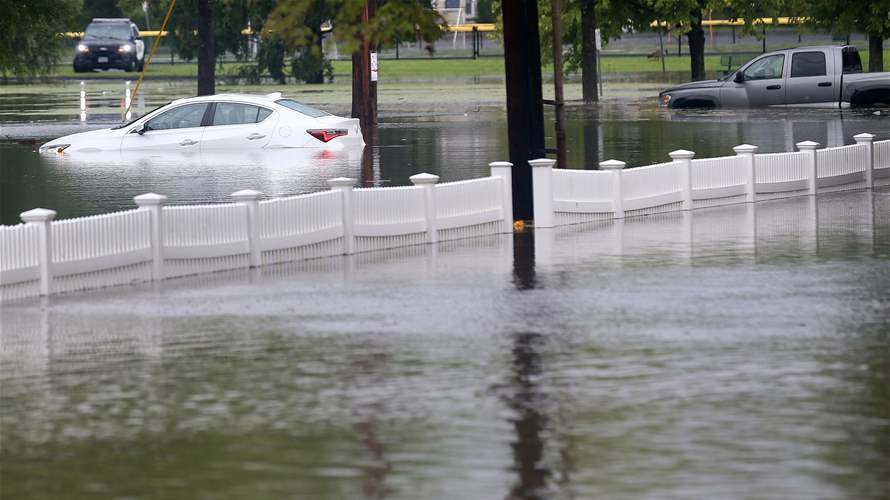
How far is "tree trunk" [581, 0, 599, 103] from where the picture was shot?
50.0 metres

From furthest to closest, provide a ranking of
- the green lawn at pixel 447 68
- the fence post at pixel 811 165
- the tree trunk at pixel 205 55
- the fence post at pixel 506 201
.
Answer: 1. the green lawn at pixel 447 68
2. the tree trunk at pixel 205 55
3. the fence post at pixel 811 165
4. the fence post at pixel 506 201

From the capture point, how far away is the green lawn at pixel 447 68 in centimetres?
6819

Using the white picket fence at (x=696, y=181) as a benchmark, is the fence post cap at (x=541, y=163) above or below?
above

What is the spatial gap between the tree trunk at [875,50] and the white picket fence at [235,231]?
3268 cm

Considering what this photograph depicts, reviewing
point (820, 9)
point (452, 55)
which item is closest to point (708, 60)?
point (452, 55)

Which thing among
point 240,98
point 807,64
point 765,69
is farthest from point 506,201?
point 765,69

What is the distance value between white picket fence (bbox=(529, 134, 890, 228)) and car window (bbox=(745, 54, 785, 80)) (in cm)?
1852

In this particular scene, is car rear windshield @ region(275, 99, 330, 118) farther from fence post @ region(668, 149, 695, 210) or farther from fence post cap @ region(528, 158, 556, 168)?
fence post cap @ region(528, 158, 556, 168)

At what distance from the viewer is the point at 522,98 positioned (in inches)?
789

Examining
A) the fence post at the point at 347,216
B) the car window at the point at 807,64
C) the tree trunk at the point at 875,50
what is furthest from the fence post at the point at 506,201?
the tree trunk at the point at 875,50

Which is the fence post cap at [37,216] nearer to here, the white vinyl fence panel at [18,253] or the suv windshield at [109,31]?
the white vinyl fence panel at [18,253]

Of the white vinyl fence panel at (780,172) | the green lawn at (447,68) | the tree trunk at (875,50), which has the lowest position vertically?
the white vinyl fence panel at (780,172)

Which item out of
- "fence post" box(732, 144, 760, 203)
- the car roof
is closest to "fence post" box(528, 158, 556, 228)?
"fence post" box(732, 144, 760, 203)

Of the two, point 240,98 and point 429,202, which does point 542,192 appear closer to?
point 429,202
